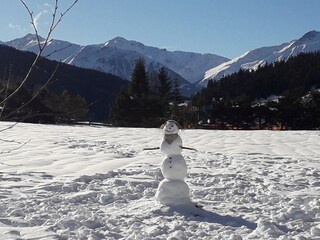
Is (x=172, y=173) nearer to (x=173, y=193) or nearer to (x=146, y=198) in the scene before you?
(x=173, y=193)

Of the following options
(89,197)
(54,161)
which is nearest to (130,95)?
(54,161)

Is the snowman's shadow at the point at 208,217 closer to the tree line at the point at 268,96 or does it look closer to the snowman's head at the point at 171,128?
the snowman's head at the point at 171,128

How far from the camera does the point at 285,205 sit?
5262 mm

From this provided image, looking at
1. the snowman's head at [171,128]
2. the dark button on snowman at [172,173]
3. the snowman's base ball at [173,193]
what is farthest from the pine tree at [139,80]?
the snowman's base ball at [173,193]

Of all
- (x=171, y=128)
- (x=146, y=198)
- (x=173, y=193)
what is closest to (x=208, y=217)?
(x=173, y=193)

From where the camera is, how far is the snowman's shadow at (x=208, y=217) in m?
4.52

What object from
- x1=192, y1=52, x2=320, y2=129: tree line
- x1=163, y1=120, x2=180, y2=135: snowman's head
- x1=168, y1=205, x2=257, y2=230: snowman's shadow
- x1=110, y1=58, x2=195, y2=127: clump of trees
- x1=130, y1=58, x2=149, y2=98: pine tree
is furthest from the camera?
x1=130, y1=58, x2=149, y2=98: pine tree

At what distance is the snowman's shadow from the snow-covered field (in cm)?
1

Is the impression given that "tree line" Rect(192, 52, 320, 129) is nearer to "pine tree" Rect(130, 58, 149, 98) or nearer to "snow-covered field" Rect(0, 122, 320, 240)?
"pine tree" Rect(130, 58, 149, 98)

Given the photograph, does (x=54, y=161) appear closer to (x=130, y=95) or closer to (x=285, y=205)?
(x=285, y=205)

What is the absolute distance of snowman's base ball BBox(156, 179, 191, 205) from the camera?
5145 mm

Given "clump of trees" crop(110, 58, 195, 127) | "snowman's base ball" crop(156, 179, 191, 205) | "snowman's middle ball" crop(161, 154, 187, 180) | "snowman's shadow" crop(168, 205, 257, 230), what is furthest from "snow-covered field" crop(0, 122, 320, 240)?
"clump of trees" crop(110, 58, 195, 127)

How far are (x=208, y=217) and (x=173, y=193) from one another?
0.58 m

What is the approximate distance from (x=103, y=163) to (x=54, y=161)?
1038 millimetres
